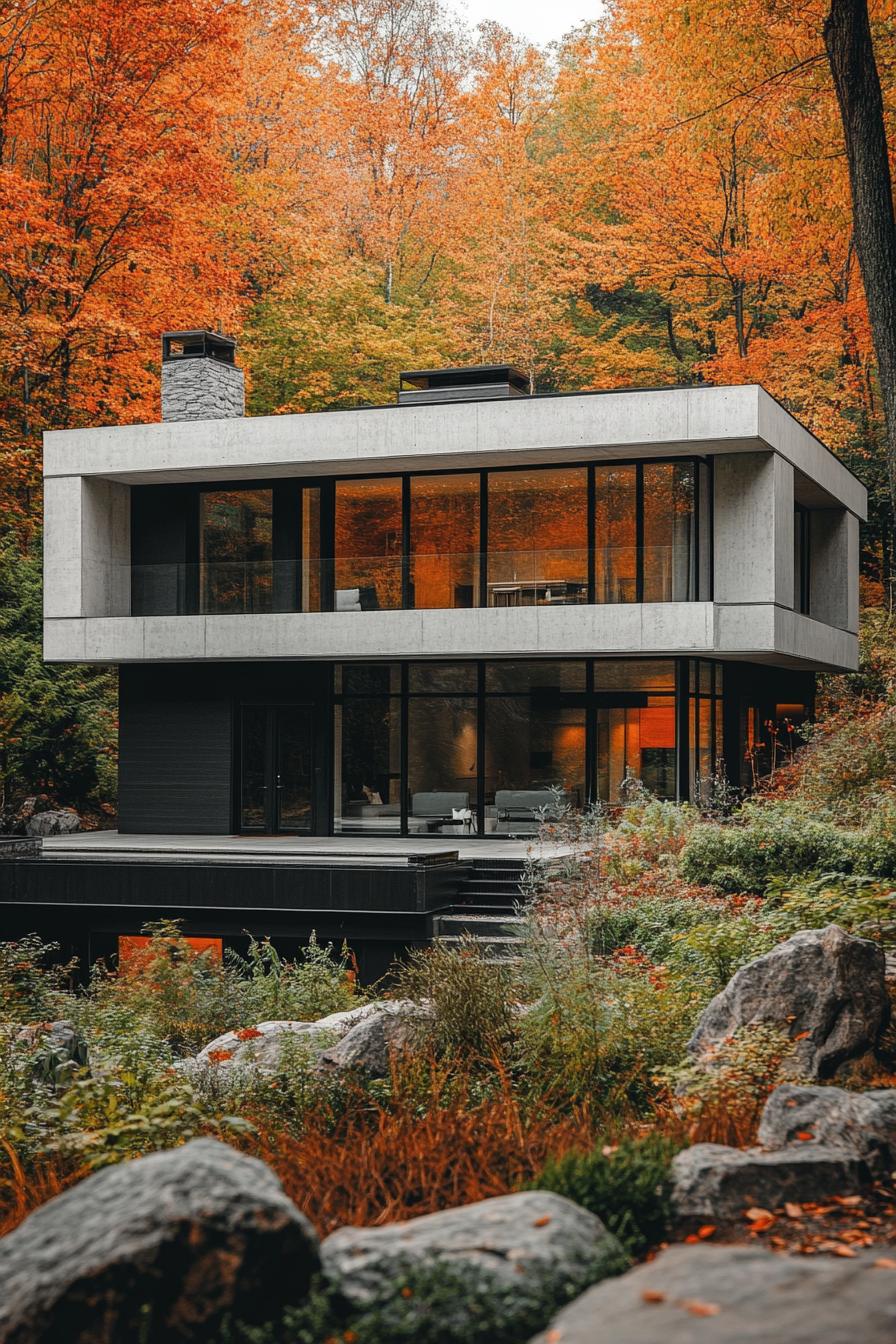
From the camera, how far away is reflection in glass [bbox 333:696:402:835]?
866 inches

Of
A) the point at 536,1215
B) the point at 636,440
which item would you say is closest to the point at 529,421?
the point at 636,440

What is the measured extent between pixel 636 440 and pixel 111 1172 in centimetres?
1731

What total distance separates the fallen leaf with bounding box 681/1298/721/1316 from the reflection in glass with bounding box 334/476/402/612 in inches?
724

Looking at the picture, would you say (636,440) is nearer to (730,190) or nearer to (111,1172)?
(730,190)

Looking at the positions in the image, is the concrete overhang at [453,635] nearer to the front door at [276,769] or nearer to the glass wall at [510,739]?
the glass wall at [510,739]

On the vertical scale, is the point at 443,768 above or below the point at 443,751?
below

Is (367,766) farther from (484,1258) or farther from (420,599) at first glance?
(484,1258)

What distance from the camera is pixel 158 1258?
12.6 ft

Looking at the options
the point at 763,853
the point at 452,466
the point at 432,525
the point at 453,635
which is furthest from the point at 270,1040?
the point at 452,466

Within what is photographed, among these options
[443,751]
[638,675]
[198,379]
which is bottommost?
[443,751]

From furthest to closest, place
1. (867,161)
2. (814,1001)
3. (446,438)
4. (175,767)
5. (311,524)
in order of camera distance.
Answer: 1. (311,524)
2. (175,767)
3. (446,438)
4. (867,161)
5. (814,1001)

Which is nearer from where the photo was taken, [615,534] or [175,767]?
[615,534]

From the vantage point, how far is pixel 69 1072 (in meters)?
7.85

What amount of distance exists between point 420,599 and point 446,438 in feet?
8.19
